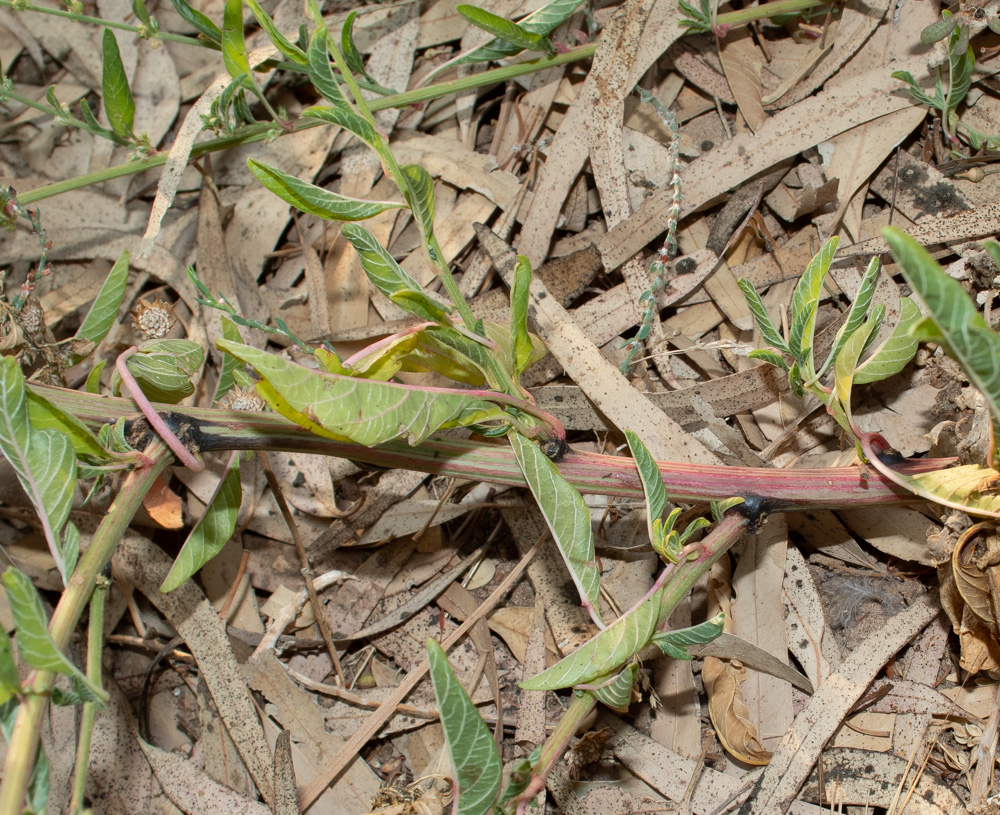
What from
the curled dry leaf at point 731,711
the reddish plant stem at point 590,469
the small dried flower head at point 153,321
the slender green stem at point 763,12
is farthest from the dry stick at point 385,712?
the slender green stem at point 763,12

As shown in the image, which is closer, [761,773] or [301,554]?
[761,773]

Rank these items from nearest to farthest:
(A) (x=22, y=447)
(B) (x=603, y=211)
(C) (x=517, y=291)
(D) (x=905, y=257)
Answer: (D) (x=905, y=257), (A) (x=22, y=447), (C) (x=517, y=291), (B) (x=603, y=211)

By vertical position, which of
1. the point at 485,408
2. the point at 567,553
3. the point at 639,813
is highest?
the point at 485,408

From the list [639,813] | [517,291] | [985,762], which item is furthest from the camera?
[639,813]

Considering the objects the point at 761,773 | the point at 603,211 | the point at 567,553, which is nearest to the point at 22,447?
the point at 567,553

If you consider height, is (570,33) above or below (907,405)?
above

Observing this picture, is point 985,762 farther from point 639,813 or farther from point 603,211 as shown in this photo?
point 603,211
